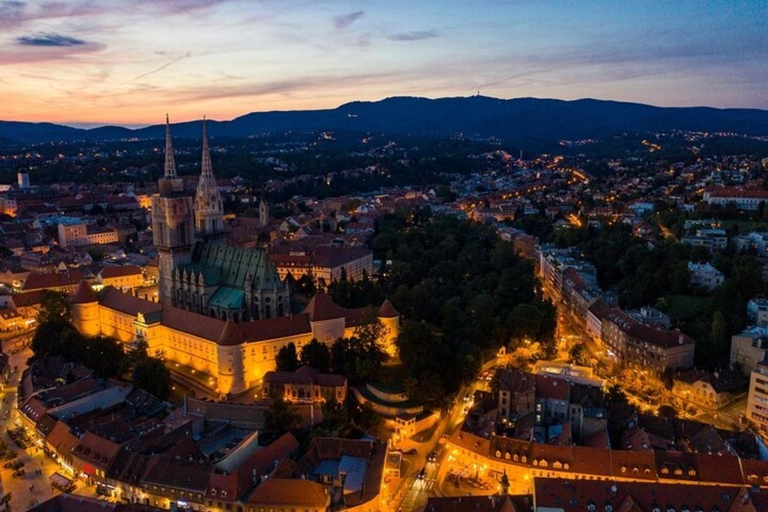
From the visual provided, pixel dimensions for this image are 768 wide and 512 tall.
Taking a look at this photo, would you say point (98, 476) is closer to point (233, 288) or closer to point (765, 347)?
point (233, 288)

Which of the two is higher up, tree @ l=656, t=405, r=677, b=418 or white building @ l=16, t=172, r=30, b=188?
white building @ l=16, t=172, r=30, b=188

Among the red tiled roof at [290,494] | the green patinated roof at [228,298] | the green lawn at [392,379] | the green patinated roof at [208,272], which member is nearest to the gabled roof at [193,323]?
the green patinated roof at [228,298]

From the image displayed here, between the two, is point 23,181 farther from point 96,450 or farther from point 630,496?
point 630,496

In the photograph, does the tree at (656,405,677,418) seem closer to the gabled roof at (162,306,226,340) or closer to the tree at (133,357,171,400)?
the gabled roof at (162,306,226,340)

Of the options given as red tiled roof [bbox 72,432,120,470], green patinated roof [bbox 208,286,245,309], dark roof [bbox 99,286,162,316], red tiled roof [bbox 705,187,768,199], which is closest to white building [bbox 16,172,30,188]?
dark roof [bbox 99,286,162,316]

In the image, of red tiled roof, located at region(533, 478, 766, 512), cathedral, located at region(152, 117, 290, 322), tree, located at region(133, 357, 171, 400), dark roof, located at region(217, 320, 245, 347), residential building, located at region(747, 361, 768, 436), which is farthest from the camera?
cathedral, located at region(152, 117, 290, 322)

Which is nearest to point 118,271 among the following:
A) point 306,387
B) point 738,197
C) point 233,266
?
point 233,266
